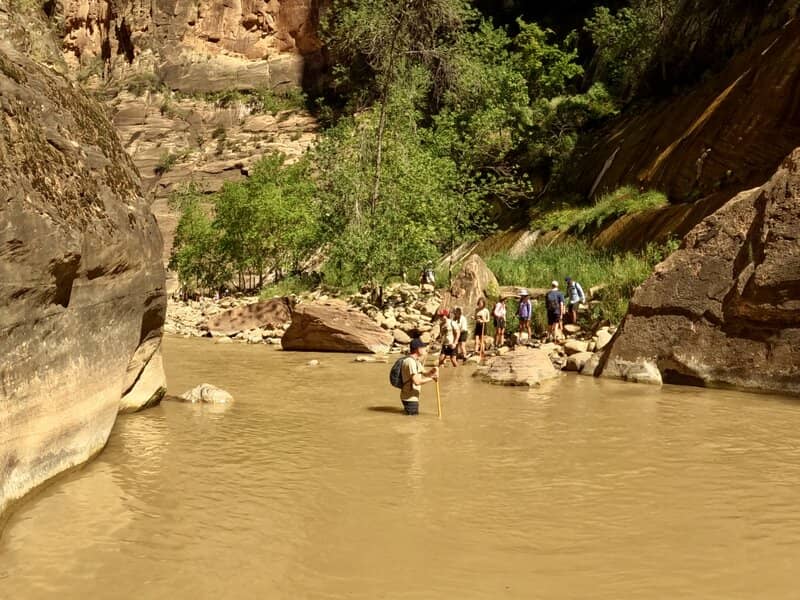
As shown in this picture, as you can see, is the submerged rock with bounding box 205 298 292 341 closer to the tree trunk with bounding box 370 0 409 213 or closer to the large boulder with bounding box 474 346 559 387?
the tree trunk with bounding box 370 0 409 213

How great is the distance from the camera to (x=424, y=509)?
5531mm

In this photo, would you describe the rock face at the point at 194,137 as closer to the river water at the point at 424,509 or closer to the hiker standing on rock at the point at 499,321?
the hiker standing on rock at the point at 499,321

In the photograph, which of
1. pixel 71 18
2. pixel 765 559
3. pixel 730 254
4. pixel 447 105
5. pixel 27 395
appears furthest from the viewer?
pixel 71 18

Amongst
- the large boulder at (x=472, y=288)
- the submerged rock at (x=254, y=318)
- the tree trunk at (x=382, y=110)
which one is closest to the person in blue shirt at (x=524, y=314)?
the large boulder at (x=472, y=288)

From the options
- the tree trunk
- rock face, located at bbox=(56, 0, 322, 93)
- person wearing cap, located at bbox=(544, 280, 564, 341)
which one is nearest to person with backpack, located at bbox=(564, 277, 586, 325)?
person wearing cap, located at bbox=(544, 280, 564, 341)

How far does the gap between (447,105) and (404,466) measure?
3198cm

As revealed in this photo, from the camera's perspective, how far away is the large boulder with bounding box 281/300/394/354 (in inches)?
699

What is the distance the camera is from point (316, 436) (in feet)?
26.8

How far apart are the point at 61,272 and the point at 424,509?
11.1ft

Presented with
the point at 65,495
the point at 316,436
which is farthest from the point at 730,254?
the point at 65,495

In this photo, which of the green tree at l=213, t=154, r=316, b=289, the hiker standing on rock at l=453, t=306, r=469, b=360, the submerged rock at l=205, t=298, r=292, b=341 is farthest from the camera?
the green tree at l=213, t=154, r=316, b=289

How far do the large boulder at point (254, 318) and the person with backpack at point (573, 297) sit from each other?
9183mm

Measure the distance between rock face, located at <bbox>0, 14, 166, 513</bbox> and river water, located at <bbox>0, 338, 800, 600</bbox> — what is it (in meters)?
0.47

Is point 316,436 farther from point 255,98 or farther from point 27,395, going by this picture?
point 255,98
